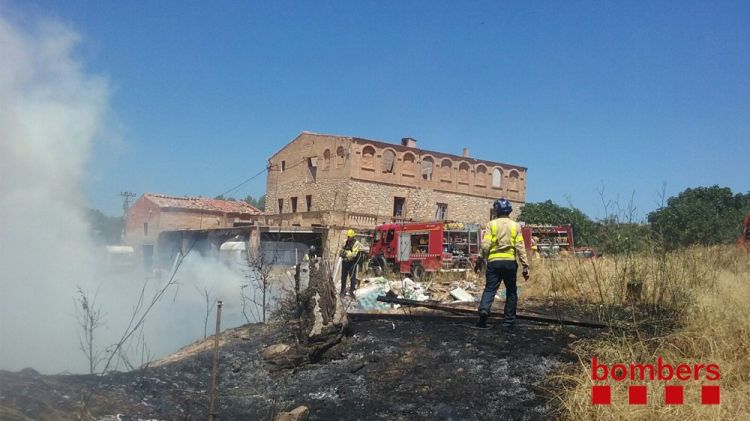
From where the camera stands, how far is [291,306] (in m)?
8.48

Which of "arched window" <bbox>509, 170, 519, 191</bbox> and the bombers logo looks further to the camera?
"arched window" <bbox>509, 170, 519, 191</bbox>

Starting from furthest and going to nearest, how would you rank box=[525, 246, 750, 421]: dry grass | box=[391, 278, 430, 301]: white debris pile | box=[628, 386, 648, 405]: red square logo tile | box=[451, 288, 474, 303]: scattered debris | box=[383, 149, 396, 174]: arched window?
box=[383, 149, 396, 174]: arched window → box=[391, 278, 430, 301]: white debris pile → box=[451, 288, 474, 303]: scattered debris → box=[628, 386, 648, 405]: red square logo tile → box=[525, 246, 750, 421]: dry grass

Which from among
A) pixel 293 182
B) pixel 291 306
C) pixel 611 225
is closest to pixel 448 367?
pixel 611 225

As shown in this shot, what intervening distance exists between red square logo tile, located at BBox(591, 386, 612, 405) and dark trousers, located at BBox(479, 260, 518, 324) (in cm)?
247

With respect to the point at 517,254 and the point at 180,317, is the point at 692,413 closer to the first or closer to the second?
the point at 517,254

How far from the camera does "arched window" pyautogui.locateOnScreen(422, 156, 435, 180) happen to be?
3809 cm

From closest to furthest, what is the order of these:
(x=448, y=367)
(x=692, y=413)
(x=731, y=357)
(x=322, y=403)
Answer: (x=692, y=413)
(x=731, y=357)
(x=322, y=403)
(x=448, y=367)

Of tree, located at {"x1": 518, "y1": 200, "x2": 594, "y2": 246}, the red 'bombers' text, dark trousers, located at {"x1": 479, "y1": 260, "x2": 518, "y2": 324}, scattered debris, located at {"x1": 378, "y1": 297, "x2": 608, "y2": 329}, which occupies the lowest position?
the red 'bombers' text

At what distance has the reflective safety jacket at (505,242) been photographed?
6.59 meters

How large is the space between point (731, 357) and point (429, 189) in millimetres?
33408

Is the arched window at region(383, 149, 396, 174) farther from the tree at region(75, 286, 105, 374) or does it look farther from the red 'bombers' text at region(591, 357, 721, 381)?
the red 'bombers' text at region(591, 357, 721, 381)

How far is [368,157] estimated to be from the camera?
117 feet

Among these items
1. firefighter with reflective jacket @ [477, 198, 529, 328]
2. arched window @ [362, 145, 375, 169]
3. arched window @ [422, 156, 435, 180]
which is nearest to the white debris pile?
firefighter with reflective jacket @ [477, 198, 529, 328]

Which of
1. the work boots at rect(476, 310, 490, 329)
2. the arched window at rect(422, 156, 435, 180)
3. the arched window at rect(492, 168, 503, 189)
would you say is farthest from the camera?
the arched window at rect(492, 168, 503, 189)
